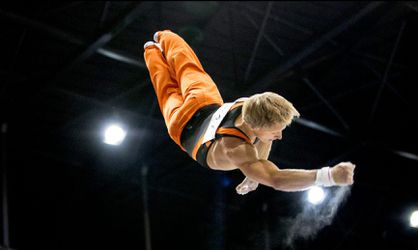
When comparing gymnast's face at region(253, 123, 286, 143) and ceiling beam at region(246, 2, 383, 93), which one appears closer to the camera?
gymnast's face at region(253, 123, 286, 143)

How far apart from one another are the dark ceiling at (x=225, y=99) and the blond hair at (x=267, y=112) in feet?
7.16

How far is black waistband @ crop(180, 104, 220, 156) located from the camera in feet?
11.0

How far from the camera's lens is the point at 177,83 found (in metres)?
3.89

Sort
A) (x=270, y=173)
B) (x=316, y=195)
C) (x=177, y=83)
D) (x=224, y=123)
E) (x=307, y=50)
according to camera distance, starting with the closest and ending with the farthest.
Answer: (x=270, y=173) → (x=224, y=123) → (x=177, y=83) → (x=307, y=50) → (x=316, y=195)

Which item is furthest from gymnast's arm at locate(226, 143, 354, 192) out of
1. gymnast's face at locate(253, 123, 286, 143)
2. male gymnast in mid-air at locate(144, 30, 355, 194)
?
gymnast's face at locate(253, 123, 286, 143)

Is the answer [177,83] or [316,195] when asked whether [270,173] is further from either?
[316,195]

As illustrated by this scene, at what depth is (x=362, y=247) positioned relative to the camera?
7.98 metres

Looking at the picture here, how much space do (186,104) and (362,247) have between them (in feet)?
18.0

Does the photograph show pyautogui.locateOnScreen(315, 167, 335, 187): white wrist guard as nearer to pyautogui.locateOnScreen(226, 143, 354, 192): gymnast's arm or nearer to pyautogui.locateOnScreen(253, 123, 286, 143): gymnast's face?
pyautogui.locateOnScreen(226, 143, 354, 192): gymnast's arm

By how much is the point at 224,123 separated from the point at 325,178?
721mm

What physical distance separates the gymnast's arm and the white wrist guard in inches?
0.9

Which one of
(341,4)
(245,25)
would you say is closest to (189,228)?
(245,25)

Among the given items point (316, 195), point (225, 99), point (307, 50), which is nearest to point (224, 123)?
point (307, 50)

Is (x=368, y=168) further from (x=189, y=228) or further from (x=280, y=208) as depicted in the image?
(x=189, y=228)
